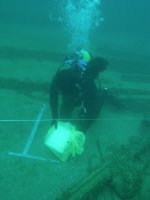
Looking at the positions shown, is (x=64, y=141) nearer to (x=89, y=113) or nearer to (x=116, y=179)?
(x=116, y=179)

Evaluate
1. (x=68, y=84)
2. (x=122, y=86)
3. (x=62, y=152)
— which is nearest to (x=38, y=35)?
(x=122, y=86)

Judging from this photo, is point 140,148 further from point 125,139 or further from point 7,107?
point 7,107

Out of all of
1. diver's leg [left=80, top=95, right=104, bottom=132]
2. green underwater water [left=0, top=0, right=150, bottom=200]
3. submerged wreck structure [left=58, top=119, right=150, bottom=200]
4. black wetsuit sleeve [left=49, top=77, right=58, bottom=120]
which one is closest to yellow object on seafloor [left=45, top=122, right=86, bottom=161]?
green underwater water [left=0, top=0, right=150, bottom=200]

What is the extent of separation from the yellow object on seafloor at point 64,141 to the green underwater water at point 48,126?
0.15 meters

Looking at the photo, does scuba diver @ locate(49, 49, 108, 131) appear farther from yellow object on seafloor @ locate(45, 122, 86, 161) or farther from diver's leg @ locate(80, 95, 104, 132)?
yellow object on seafloor @ locate(45, 122, 86, 161)

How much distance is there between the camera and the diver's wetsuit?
527 centimetres

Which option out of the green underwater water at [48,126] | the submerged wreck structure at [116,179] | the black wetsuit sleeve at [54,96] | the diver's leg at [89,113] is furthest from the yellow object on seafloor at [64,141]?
the diver's leg at [89,113]

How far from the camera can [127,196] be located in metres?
4.13

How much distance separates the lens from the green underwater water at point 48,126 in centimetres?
427

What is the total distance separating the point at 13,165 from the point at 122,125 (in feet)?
8.24

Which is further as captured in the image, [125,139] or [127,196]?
[125,139]

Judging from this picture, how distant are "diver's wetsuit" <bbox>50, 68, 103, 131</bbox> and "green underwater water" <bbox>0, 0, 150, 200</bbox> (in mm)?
349

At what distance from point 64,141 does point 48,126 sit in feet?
4.04

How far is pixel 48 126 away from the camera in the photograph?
19.3 feet
